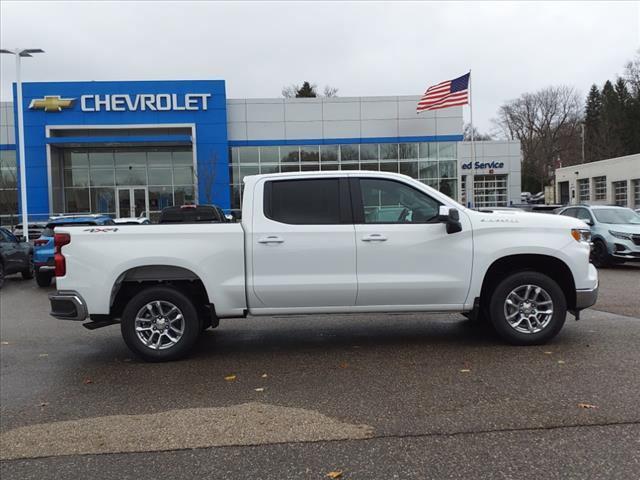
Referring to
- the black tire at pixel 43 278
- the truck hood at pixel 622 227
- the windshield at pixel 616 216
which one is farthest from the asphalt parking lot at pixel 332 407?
the windshield at pixel 616 216

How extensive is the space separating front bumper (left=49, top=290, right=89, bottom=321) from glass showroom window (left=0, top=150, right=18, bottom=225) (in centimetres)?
2855

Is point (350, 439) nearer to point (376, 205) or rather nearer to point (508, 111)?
point (376, 205)

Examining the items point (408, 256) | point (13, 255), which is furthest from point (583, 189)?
point (408, 256)

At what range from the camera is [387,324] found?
7.68m

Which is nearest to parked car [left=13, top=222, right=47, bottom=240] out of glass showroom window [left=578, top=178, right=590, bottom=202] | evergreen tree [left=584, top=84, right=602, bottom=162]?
glass showroom window [left=578, top=178, right=590, bottom=202]

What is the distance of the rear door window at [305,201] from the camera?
233 inches

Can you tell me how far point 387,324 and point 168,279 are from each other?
10.5 ft

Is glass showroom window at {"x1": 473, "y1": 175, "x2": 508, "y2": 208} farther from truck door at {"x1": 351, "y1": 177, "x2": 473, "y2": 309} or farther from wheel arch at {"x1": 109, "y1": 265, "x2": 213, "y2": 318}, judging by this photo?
wheel arch at {"x1": 109, "y1": 265, "x2": 213, "y2": 318}

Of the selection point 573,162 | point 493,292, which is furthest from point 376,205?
point 573,162

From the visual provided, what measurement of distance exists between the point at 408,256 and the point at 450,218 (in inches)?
23.1

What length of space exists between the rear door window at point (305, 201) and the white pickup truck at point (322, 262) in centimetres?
1

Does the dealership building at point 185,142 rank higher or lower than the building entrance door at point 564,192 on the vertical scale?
higher

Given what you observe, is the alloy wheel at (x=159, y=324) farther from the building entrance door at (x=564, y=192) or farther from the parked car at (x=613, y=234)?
the building entrance door at (x=564, y=192)

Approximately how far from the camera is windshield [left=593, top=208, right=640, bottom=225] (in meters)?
14.5
